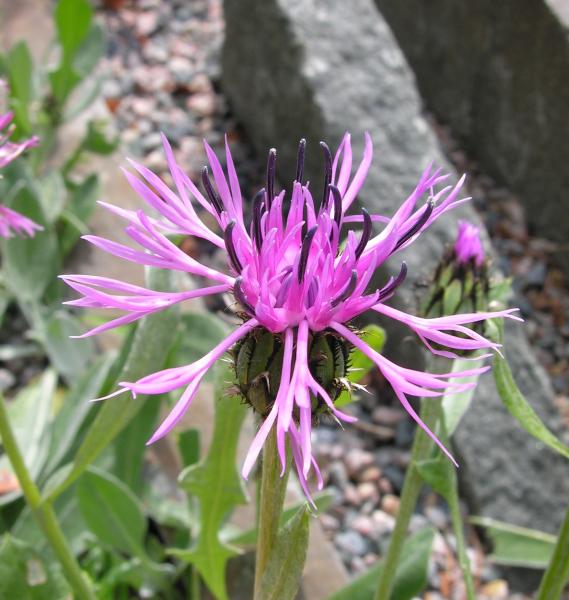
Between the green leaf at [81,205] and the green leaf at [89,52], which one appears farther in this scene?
the green leaf at [89,52]

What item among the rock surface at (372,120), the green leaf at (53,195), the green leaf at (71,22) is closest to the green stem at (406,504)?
the rock surface at (372,120)

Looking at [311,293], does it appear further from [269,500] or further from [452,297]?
[452,297]

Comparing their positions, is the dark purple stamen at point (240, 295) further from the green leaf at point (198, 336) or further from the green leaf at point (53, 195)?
the green leaf at point (53, 195)

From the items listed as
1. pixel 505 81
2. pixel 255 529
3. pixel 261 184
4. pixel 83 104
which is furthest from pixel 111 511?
pixel 505 81

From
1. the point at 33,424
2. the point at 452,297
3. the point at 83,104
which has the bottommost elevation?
the point at 33,424

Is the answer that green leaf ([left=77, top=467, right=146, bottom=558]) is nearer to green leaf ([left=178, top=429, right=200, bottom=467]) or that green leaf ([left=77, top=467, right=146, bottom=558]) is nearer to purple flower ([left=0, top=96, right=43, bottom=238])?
green leaf ([left=178, top=429, right=200, bottom=467])
